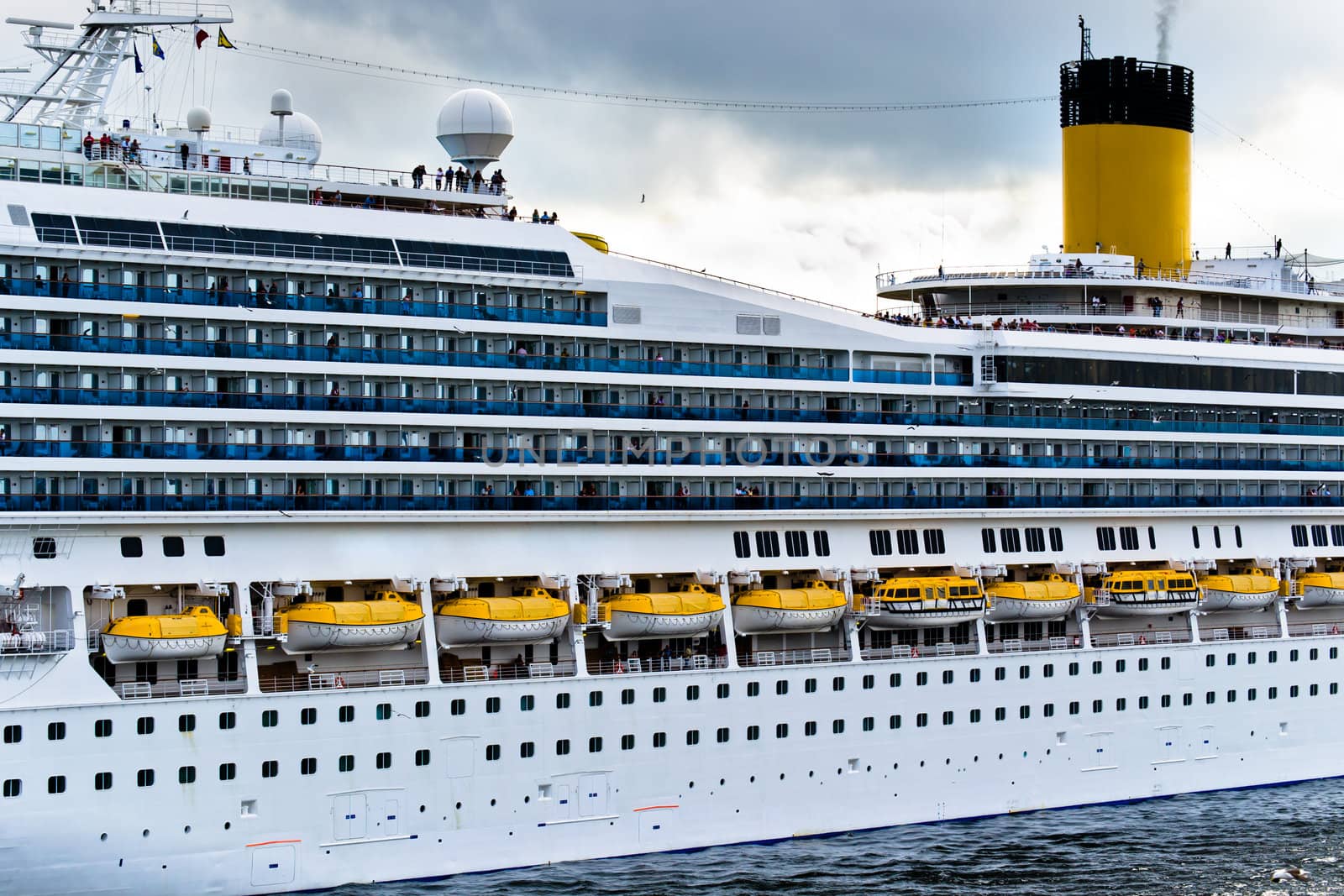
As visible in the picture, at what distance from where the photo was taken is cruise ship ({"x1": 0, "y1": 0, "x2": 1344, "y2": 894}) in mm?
30062

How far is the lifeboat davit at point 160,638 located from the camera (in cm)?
2944

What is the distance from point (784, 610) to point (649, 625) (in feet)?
10.3

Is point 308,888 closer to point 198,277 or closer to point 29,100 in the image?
point 198,277

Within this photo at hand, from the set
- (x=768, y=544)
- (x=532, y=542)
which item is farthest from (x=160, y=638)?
(x=768, y=544)

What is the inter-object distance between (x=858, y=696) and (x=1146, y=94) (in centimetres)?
2196

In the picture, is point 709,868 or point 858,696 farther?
point 858,696

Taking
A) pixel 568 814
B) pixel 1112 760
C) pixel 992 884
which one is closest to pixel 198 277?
pixel 568 814

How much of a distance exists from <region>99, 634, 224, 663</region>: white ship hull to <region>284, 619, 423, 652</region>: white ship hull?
1.69 metres

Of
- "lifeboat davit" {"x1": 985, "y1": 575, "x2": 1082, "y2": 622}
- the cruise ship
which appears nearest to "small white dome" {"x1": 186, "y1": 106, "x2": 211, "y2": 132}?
the cruise ship

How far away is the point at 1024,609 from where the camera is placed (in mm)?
38625

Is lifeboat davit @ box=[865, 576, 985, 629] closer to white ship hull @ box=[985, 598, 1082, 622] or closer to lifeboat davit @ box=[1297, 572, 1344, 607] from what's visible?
white ship hull @ box=[985, 598, 1082, 622]

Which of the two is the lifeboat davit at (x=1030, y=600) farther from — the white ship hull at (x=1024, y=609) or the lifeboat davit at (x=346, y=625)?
the lifeboat davit at (x=346, y=625)

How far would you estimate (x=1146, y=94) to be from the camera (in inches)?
1918

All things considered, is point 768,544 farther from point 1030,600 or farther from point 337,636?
point 337,636
